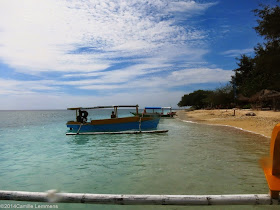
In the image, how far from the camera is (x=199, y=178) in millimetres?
7336

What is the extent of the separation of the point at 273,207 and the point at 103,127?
1949 cm

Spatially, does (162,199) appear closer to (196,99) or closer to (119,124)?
(119,124)

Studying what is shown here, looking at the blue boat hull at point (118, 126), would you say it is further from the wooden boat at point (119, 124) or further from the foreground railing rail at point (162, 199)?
the foreground railing rail at point (162, 199)

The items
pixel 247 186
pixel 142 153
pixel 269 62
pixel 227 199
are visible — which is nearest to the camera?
pixel 227 199

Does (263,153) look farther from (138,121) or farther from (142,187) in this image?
(138,121)

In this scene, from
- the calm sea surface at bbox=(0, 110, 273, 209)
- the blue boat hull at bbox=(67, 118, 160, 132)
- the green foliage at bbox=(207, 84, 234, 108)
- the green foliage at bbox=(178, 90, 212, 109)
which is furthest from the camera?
the green foliage at bbox=(178, 90, 212, 109)

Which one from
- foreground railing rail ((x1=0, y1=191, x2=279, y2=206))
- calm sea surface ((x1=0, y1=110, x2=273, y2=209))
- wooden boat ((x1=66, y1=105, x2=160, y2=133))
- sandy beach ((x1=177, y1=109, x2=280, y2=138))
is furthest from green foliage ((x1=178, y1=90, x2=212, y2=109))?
foreground railing rail ((x1=0, y1=191, x2=279, y2=206))

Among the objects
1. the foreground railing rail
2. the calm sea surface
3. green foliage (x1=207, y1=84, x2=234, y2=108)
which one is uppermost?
green foliage (x1=207, y1=84, x2=234, y2=108)

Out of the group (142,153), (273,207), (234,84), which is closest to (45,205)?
(273,207)

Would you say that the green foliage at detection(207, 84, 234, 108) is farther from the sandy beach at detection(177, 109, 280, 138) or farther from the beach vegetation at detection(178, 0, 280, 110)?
the sandy beach at detection(177, 109, 280, 138)

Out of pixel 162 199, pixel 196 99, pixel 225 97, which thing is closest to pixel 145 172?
pixel 162 199

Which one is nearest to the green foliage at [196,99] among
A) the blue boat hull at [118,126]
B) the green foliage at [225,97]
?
the green foliage at [225,97]

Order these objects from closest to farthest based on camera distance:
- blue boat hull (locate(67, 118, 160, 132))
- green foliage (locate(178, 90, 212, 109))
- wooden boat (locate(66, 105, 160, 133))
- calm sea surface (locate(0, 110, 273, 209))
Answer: calm sea surface (locate(0, 110, 273, 209)) < wooden boat (locate(66, 105, 160, 133)) < blue boat hull (locate(67, 118, 160, 132)) < green foliage (locate(178, 90, 212, 109))

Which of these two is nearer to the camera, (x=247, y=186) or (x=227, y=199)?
(x=227, y=199)
